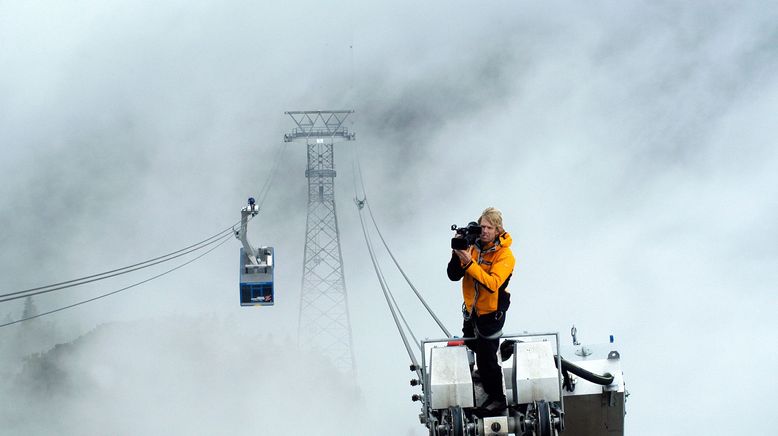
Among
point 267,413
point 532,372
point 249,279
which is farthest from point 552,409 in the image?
point 267,413

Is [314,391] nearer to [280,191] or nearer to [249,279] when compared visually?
[280,191]

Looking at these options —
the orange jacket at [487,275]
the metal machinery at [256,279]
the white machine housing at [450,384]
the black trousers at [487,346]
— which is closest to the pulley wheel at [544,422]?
the black trousers at [487,346]

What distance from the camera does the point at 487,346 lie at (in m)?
11.5

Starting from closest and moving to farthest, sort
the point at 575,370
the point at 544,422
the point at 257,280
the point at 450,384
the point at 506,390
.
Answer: the point at 544,422
the point at 450,384
the point at 506,390
the point at 575,370
the point at 257,280

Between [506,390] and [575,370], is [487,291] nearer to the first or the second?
[506,390]

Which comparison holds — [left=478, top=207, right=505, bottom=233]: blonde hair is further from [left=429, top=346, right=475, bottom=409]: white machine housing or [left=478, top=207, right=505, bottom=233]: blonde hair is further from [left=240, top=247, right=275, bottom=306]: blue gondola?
[left=240, top=247, right=275, bottom=306]: blue gondola

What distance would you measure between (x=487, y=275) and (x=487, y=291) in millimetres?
319

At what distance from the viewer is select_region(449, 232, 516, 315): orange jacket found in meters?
10.8

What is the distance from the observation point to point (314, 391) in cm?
9681

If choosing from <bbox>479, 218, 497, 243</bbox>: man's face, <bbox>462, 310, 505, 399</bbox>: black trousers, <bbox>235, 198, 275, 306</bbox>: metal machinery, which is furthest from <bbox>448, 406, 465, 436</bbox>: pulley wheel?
<bbox>235, 198, 275, 306</bbox>: metal machinery

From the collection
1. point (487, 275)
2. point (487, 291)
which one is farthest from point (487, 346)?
point (487, 275)

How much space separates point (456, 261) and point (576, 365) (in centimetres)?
297

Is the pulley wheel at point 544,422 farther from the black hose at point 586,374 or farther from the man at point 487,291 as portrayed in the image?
the black hose at point 586,374

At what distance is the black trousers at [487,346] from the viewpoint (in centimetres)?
Result: 1130
